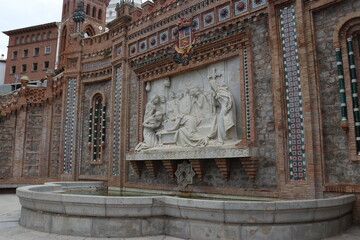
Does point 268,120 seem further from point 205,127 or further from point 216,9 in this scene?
point 216,9

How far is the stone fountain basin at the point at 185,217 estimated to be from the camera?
5863mm

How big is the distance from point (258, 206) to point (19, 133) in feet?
48.4

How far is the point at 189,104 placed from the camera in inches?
442

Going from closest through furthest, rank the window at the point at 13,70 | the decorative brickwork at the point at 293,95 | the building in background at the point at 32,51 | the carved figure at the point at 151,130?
the decorative brickwork at the point at 293,95 < the carved figure at the point at 151,130 < the building in background at the point at 32,51 < the window at the point at 13,70

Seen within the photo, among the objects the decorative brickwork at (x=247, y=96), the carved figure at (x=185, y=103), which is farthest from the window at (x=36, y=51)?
the decorative brickwork at (x=247, y=96)

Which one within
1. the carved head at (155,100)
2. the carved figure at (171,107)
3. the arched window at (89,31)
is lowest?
the carved figure at (171,107)

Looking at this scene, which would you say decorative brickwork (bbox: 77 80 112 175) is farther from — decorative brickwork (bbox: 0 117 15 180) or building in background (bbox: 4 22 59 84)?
building in background (bbox: 4 22 59 84)

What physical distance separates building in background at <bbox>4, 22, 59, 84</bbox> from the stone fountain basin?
37.6 metres

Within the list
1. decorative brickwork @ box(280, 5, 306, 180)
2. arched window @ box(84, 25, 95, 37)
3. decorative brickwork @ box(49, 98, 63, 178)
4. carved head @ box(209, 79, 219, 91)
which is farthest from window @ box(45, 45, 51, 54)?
decorative brickwork @ box(280, 5, 306, 180)

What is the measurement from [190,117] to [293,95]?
3.60 metres

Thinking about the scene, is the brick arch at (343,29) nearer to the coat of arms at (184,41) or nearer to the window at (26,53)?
the coat of arms at (184,41)

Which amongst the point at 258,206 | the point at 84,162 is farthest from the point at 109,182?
the point at 258,206

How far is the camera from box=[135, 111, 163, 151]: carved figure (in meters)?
11.9

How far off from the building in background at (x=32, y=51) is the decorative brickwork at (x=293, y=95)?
37.5 m
